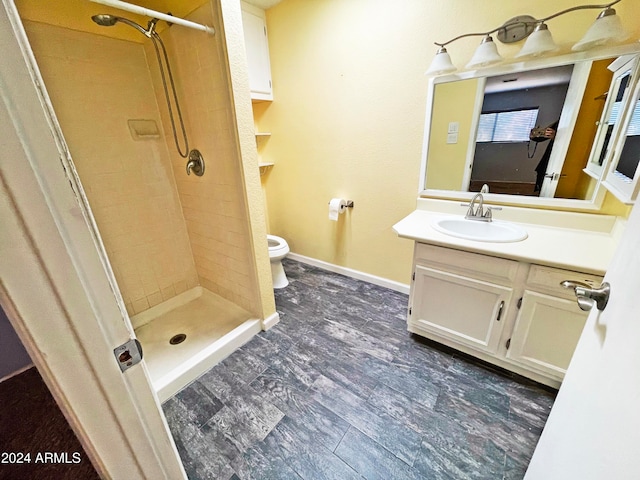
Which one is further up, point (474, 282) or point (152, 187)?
point (152, 187)

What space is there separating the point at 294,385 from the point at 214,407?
0.44 metres

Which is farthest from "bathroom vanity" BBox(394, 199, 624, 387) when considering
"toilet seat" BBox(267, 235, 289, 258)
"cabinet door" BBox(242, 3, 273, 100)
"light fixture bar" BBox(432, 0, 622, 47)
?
"cabinet door" BBox(242, 3, 273, 100)

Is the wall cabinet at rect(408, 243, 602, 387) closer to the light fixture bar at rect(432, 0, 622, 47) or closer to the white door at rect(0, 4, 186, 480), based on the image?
the light fixture bar at rect(432, 0, 622, 47)

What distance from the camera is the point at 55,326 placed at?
16.3 inches

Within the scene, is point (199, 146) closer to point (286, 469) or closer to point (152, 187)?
point (152, 187)

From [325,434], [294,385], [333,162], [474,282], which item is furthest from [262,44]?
[325,434]

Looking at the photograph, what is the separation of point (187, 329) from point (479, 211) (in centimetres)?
230

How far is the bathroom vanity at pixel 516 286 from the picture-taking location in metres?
1.22

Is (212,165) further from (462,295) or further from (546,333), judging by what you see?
(546,333)

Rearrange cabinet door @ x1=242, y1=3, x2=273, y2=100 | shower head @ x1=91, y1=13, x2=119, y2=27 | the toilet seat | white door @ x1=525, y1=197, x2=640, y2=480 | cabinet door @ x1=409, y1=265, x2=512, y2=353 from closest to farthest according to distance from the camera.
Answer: white door @ x1=525, y1=197, x2=640, y2=480
shower head @ x1=91, y1=13, x2=119, y2=27
cabinet door @ x1=409, y1=265, x2=512, y2=353
cabinet door @ x1=242, y1=3, x2=273, y2=100
the toilet seat

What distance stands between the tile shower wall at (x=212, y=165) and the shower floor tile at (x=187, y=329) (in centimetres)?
12

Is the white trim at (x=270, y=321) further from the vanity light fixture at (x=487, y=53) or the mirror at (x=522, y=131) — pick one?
the vanity light fixture at (x=487, y=53)

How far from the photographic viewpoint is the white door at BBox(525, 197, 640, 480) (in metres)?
0.46

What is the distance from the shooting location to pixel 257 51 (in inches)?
92.1
